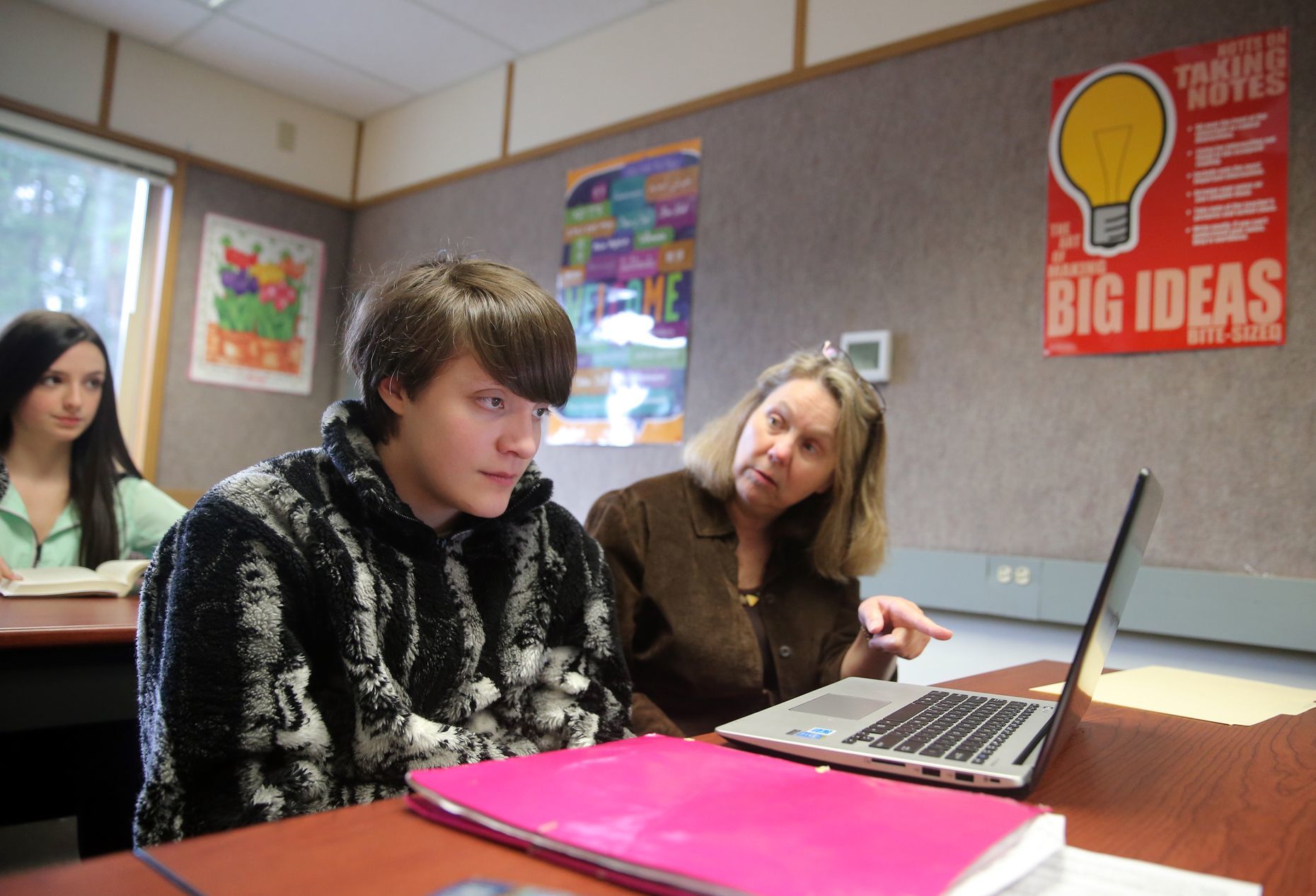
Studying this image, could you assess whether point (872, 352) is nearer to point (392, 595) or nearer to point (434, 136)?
point (392, 595)

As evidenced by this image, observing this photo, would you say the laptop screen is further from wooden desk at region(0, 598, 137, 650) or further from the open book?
the open book

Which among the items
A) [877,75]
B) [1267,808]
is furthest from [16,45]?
[1267,808]

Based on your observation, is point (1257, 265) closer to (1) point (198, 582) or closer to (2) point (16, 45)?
(1) point (198, 582)

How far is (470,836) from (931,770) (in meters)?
0.35

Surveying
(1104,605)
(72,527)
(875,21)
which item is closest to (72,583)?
(72,527)

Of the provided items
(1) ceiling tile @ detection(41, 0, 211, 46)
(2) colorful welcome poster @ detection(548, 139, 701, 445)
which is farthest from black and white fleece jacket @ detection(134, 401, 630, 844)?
(1) ceiling tile @ detection(41, 0, 211, 46)

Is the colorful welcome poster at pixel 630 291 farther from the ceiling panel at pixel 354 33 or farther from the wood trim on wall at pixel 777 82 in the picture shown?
the ceiling panel at pixel 354 33

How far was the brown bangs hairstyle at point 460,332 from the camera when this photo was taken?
0.96m

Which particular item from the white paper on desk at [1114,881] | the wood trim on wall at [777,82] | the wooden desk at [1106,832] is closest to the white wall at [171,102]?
the wood trim on wall at [777,82]

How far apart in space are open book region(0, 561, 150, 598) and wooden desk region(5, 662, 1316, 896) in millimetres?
1234

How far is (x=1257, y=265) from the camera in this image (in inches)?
73.9

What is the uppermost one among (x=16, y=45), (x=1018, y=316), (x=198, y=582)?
(x=16, y=45)

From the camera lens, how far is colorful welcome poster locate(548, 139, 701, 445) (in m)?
2.93

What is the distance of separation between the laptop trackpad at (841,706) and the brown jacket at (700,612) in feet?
1.38
